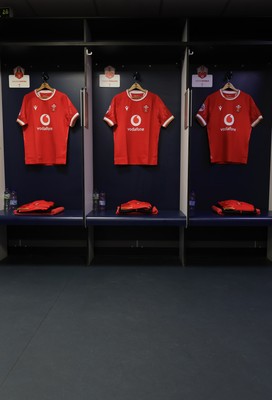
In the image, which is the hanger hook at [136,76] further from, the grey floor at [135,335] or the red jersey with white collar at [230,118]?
the grey floor at [135,335]

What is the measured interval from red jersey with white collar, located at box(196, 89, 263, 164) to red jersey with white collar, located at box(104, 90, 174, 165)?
425mm

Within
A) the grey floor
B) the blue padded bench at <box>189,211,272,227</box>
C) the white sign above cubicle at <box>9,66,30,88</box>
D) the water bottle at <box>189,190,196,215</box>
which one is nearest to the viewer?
the grey floor

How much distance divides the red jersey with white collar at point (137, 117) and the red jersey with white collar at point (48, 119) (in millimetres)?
457

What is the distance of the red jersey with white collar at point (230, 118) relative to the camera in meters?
3.26

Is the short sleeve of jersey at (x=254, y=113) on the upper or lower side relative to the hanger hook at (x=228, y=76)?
lower

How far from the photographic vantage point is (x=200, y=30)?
124 inches

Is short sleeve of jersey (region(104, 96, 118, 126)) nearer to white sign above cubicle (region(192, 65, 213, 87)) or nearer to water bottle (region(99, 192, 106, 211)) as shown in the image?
water bottle (region(99, 192, 106, 211))

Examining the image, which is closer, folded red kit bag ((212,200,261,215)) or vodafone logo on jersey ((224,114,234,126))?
folded red kit bag ((212,200,261,215))

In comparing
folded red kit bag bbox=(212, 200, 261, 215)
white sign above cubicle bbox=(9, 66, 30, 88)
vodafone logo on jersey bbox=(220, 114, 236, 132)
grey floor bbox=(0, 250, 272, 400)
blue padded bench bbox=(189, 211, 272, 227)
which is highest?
white sign above cubicle bbox=(9, 66, 30, 88)

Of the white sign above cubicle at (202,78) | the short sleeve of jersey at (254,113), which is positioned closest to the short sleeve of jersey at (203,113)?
the white sign above cubicle at (202,78)

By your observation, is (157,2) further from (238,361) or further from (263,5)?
(238,361)

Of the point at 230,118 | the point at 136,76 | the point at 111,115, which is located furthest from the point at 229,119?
the point at 111,115

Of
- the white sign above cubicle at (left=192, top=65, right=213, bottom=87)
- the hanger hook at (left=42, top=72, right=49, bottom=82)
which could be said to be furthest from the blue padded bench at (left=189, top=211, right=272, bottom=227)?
the hanger hook at (left=42, top=72, right=49, bottom=82)

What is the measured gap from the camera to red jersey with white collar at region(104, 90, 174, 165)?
3281 millimetres
